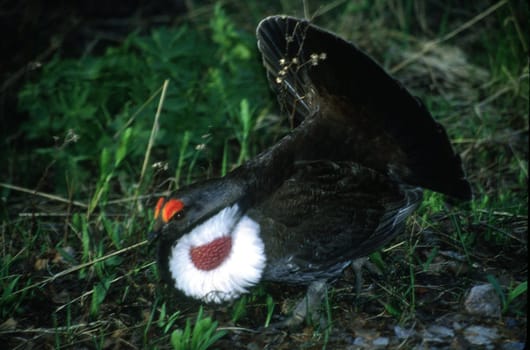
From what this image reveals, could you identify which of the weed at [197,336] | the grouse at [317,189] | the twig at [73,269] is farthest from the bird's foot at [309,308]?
the twig at [73,269]

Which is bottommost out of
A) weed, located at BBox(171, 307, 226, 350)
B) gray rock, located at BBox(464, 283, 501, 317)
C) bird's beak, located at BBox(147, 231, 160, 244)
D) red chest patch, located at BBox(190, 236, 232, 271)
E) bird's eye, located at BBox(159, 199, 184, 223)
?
gray rock, located at BBox(464, 283, 501, 317)

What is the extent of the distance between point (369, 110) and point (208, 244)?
3.55ft

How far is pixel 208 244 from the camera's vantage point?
3.15 meters

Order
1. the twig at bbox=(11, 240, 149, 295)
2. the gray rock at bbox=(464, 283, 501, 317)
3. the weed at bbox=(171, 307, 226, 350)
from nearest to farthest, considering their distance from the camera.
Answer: the weed at bbox=(171, 307, 226, 350)
the gray rock at bbox=(464, 283, 501, 317)
the twig at bbox=(11, 240, 149, 295)

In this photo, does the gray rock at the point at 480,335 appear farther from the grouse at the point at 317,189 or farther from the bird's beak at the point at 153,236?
the bird's beak at the point at 153,236

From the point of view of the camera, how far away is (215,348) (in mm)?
2996

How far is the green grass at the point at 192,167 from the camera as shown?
323 centimetres

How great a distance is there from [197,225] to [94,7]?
4.85 meters

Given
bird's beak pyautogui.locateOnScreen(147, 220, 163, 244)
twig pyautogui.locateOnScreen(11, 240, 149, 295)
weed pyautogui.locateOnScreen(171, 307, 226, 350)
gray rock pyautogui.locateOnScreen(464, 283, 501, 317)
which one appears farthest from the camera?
twig pyautogui.locateOnScreen(11, 240, 149, 295)

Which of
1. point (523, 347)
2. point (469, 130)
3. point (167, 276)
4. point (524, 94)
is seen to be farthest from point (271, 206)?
point (524, 94)

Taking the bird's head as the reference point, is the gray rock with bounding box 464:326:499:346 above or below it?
below

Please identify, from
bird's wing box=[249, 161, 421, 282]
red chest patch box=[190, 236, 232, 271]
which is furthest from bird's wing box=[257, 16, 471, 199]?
red chest patch box=[190, 236, 232, 271]

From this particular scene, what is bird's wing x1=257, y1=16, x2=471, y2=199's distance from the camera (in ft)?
10.9

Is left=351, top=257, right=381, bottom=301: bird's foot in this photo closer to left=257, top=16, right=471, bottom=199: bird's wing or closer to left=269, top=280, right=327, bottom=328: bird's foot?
left=269, top=280, right=327, bottom=328: bird's foot
